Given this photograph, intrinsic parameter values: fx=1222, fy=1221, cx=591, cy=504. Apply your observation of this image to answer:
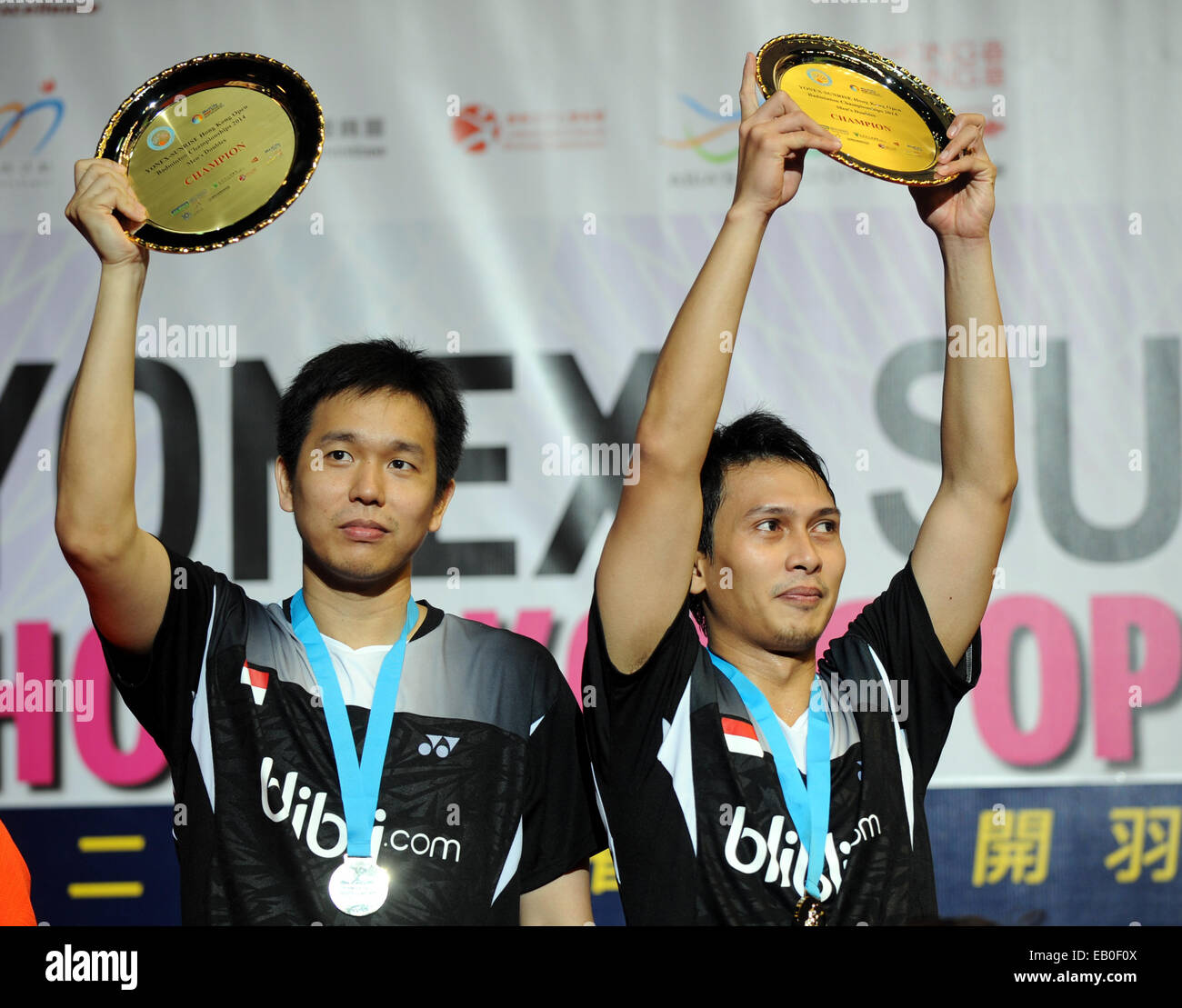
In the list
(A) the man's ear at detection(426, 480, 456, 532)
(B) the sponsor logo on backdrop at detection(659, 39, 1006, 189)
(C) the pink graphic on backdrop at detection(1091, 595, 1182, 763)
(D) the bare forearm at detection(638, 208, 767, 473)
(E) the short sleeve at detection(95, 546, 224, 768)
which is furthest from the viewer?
(B) the sponsor logo on backdrop at detection(659, 39, 1006, 189)

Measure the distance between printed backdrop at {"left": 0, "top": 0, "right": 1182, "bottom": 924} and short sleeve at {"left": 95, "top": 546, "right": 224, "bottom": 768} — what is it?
1.26 meters

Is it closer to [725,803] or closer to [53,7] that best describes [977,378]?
[725,803]

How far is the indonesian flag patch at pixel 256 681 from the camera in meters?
1.76

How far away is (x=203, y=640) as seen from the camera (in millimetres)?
1781

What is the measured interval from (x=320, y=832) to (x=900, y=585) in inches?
38.2

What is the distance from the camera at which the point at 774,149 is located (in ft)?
5.55

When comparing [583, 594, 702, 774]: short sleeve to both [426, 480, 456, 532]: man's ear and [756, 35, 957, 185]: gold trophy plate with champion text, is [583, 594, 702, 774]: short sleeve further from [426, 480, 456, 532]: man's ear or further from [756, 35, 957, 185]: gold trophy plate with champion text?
[756, 35, 957, 185]: gold trophy plate with champion text

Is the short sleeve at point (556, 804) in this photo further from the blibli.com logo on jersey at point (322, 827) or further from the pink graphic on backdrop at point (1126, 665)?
the pink graphic on backdrop at point (1126, 665)

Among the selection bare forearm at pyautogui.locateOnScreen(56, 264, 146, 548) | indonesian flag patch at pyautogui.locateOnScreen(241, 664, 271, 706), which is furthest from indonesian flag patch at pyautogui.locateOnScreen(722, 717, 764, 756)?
bare forearm at pyautogui.locateOnScreen(56, 264, 146, 548)

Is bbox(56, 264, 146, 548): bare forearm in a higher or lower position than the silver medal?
higher

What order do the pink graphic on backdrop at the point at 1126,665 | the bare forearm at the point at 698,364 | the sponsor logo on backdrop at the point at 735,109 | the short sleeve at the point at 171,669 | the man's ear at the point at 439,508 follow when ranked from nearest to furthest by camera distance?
the bare forearm at the point at 698,364, the short sleeve at the point at 171,669, the man's ear at the point at 439,508, the pink graphic on backdrop at the point at 1126,665, the sponsor logo on backdrop at the point at 735,109

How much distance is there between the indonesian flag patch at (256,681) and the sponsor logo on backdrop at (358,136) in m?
1.73

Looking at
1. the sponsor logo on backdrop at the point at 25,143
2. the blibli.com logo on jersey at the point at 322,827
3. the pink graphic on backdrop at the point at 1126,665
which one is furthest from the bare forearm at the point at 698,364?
the sponsor logo on backdrop at the point at 25,143

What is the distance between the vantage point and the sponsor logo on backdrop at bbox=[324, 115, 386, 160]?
3092 millimetres
